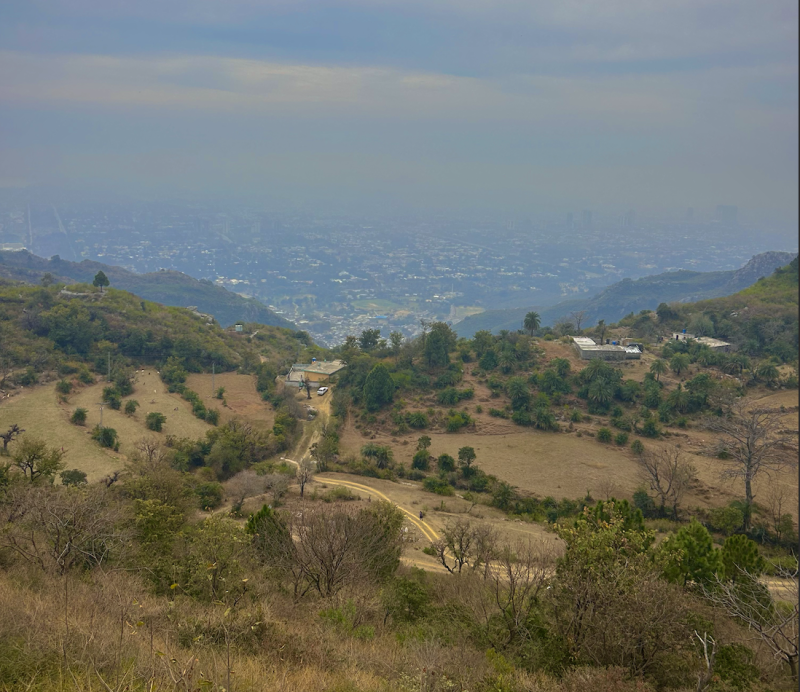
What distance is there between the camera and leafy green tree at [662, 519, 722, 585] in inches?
563

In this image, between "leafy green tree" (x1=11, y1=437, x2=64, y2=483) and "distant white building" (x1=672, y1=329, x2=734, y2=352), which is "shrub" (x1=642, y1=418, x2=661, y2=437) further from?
"leafy green tree" (x1=11, y1=437, x2=64, y2=483)

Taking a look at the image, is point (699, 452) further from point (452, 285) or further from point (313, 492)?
point (452, 285)

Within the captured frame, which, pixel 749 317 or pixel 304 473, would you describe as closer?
pixel 304 473

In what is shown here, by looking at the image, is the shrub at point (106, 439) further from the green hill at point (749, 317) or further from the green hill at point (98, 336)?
the green hill at point (749, 317)

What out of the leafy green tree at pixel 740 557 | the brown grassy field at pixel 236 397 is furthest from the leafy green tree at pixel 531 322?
the leafy green tree at pixel 740 557

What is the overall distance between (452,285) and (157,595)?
133661 mm

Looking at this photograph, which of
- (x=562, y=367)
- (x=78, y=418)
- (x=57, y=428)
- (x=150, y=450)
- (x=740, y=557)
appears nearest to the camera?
(x=740, y=557)

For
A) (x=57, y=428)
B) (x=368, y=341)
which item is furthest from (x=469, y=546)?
(x=368, y=341)

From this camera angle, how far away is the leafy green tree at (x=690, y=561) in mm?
14305

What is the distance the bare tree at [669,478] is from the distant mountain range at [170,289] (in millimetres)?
70329

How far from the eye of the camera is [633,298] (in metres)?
90.8

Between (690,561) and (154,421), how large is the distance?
1055 inches

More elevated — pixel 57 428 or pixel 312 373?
pixel 312 373

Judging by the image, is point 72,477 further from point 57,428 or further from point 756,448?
point 756,448
